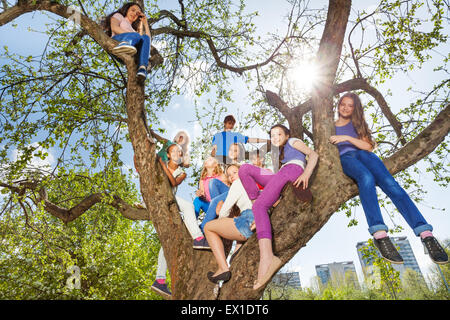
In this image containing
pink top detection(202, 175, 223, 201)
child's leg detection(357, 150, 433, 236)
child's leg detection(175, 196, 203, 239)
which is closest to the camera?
child's leg detection(357, 150, 433, 236)

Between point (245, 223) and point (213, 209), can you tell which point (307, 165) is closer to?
point (245, 223)

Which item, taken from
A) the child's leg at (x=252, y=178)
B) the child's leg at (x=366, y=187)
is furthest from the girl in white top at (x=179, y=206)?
the child's leg at (x=366, y=187)

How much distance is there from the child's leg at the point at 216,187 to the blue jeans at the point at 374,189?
160 centimetres

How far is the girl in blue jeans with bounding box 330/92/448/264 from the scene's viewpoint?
2.43 m

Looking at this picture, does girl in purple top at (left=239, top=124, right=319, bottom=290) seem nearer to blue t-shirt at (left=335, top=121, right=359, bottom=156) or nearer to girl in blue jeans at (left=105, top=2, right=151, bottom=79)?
blue t-shirt at (left=335, top=121, right=359, bottom=156)

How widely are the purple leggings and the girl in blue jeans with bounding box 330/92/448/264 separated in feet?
1.93

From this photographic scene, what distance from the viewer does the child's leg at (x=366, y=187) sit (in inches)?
100

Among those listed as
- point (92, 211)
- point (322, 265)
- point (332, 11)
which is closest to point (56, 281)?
point (92, 211)

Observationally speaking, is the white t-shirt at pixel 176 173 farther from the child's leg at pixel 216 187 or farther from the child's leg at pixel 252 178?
the child's leg at pixel 252 178

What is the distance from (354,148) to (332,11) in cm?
177

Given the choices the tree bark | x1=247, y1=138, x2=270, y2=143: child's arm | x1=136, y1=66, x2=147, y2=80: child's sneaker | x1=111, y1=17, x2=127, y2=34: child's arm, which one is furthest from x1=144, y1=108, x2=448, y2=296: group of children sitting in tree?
x1=111, y1=17, x2=127, y2=34: child's arm
